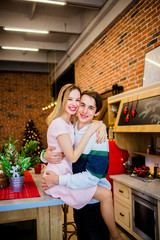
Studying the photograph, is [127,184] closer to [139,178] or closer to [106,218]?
[139,178]

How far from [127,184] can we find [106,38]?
325 cm

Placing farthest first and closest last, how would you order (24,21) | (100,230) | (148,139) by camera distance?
(24,21) < (148,139) < (100,230)

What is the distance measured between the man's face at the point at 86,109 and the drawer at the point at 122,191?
1687mm

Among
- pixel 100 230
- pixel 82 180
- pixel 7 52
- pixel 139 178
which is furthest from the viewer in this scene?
pixel 7 52

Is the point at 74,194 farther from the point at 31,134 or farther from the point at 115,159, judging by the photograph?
the point at 31,134

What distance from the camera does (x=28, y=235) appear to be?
1.81 m

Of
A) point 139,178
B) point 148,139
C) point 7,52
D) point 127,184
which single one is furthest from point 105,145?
point 7,52

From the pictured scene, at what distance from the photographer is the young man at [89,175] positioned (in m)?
1.62

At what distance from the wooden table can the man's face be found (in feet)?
2.38

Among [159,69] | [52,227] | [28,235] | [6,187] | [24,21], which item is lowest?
[28,235]

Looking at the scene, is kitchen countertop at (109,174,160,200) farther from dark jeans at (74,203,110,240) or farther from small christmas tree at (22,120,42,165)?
small christmas tree at (22,120,42,165)

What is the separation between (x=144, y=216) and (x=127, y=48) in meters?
2.85

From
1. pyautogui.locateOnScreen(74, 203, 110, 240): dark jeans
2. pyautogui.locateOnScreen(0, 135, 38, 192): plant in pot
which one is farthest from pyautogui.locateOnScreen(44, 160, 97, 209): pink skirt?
pyautogui.locateOnScreen(0, 135, 38, 192): plant in pot

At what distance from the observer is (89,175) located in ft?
5.34
